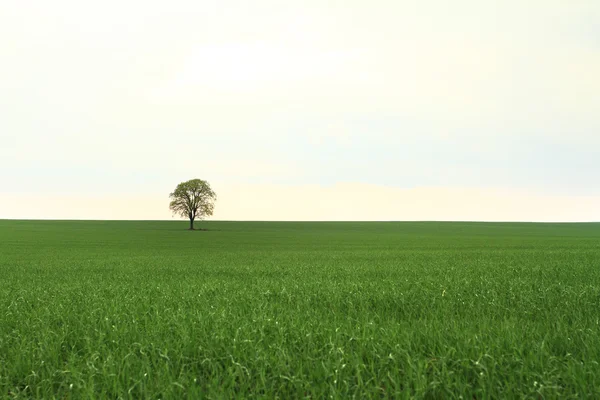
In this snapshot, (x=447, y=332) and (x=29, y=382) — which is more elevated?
(x=447, y=332)

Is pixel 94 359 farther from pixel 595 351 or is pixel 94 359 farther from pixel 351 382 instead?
pixel 595 351

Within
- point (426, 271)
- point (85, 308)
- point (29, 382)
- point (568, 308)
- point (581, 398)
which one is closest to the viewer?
point (581, 398)

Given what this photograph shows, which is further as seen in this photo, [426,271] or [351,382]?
[426,271]

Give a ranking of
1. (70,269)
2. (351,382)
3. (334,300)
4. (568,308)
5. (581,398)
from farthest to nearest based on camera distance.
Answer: (70,269) < (334,300) < (568,308) < (351,382) < (581,398)

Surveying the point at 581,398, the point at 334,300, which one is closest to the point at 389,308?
the point at 334,300

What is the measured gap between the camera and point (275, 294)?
38.6ft

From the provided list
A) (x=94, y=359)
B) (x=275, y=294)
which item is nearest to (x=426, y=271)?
(x=275, y=294)

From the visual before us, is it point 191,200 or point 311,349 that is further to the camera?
point 191,200

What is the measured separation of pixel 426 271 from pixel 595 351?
13342mm

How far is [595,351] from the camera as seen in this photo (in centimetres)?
553

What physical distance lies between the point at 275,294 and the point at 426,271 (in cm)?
944

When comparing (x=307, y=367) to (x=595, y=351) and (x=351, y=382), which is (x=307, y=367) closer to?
(x=351, y=382)

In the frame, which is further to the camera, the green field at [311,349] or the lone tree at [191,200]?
the lone tree at [191,200]

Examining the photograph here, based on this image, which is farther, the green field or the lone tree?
the lone tree
